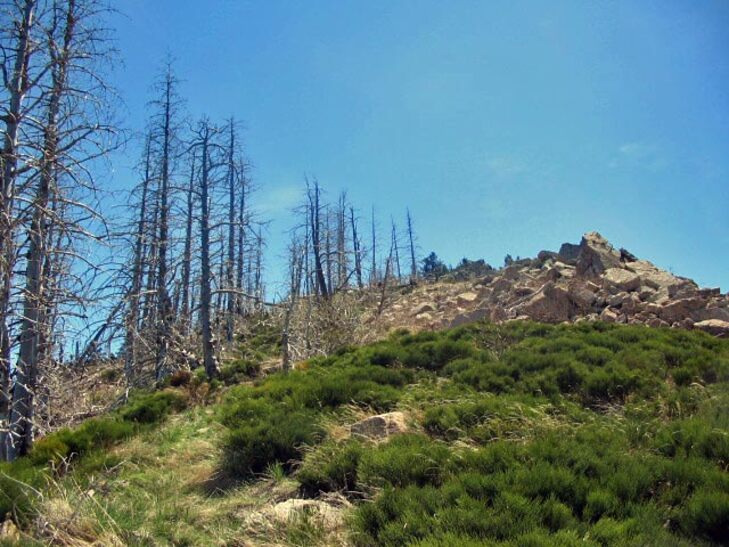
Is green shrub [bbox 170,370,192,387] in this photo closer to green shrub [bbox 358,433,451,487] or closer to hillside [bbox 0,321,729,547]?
hillside [bbox 0,321,729,547]

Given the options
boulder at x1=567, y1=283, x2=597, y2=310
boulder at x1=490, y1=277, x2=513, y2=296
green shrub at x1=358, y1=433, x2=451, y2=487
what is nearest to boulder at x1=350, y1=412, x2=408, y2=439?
green shrub at x1=358, y1=433, x2=451, y2=487

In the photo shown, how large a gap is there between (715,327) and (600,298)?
155 inches

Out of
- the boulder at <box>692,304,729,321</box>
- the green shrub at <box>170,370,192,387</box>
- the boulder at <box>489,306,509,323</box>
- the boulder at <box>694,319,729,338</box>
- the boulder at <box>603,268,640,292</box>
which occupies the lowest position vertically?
the green shrub at <box>170,370,192,387</box>

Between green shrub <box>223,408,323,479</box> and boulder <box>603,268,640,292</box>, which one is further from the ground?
boulder <box>603,268,640,292</box>

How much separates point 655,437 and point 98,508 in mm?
5693

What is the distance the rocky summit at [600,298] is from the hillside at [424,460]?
3.60 meters

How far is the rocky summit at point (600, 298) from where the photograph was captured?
15047 millimetres

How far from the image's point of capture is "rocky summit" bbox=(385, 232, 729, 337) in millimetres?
15047

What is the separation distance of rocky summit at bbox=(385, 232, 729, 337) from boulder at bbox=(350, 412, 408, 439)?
1036cm

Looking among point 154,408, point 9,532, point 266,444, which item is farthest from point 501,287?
point 9,532

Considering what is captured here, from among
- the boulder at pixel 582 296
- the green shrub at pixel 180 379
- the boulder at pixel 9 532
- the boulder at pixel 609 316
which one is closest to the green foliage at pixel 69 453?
the boulder at pixel 9 532

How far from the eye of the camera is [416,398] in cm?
871

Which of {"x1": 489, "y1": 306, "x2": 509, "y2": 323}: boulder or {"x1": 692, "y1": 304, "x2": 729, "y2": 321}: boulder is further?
{"x1": 489, "y1": 306, "x2": 509, "y2": 323}: boulder

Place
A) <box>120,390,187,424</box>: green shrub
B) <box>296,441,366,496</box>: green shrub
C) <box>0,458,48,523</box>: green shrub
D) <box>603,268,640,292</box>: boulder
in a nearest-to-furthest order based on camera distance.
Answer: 1. <box>0,458,48,523</box>: green shrub
2. <box>296,441,366,496</box>: green shrub
3. <box>120,390,187,424</box>: green shrub
4. <box>603,268,640,292</box>: boulder
